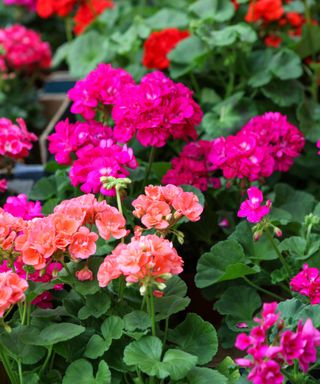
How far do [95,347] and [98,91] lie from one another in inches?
23.1

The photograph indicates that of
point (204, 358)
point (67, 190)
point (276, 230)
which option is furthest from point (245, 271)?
point (67, 190)

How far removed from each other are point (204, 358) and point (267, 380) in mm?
210

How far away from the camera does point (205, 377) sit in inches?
42.9

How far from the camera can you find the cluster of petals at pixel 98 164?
132 cm

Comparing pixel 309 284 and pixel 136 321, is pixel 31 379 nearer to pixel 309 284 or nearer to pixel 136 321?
pixel 136 321

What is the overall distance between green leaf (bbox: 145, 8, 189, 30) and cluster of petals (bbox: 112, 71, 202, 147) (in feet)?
2.67

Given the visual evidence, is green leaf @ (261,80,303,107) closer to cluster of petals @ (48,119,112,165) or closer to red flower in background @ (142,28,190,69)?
red flower in background @ (142,28,190,69)

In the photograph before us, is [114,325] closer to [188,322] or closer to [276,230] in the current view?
[188,322]

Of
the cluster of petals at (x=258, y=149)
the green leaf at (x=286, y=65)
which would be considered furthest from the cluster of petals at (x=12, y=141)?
the green leaf at (x=286, y=65)

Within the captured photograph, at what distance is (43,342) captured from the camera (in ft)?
3.53

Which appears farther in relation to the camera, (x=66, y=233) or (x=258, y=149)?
(x=258, y=149)

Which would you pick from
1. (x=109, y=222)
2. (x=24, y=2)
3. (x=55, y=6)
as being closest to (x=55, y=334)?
(x=109, y=222)

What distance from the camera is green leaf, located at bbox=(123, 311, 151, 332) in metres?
1.09

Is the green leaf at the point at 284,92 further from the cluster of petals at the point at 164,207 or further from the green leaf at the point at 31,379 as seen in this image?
the green leaf at the point at 31,379
